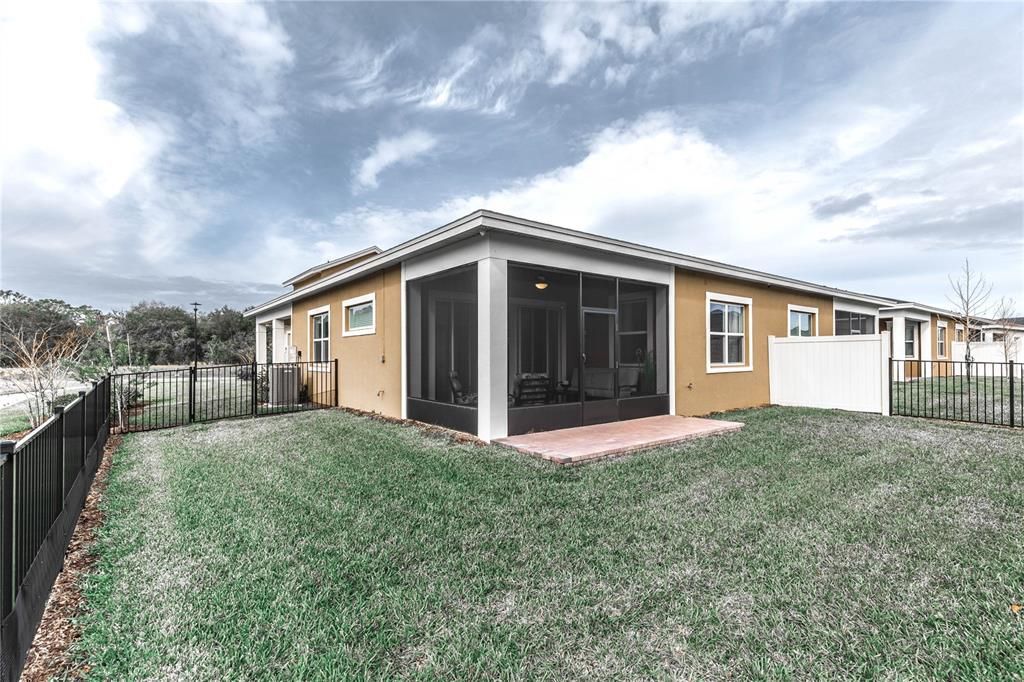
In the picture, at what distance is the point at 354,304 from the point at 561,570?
8.14 metres

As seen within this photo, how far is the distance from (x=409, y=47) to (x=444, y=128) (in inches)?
69.5

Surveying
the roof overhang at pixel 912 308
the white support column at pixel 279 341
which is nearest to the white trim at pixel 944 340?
the roof overhang at pixel 912 308

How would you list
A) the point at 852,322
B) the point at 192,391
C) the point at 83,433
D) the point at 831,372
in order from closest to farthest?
the point at 83,433
the point at 192,391
the point at 831,372
the point at 852,322

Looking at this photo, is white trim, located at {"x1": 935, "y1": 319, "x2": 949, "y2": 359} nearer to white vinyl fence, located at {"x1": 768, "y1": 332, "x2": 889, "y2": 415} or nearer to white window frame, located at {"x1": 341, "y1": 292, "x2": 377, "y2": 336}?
white vinyl fence, located at {"x1": 768, "y1": 332, "x2": 889, "y2": 415}

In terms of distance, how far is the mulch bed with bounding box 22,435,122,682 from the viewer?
1830 mm

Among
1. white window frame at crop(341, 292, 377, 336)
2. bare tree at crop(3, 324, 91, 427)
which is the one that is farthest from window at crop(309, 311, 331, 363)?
bare tree at crop(3, 324, 91, 427)

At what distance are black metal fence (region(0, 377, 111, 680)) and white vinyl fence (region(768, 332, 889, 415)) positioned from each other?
11106 millimetres

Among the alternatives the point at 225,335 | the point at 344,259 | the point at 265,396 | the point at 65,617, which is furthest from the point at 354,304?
the point at 225,335

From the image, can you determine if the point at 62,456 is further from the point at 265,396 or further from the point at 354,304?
the point at 265,396

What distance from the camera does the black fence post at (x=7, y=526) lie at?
5.81ft

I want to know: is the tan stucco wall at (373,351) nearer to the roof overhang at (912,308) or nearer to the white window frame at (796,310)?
the white window frame at (796,310)

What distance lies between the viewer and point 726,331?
946 cm

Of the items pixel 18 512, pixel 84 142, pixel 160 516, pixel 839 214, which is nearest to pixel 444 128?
pixel 84 142

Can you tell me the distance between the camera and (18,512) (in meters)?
1.99
